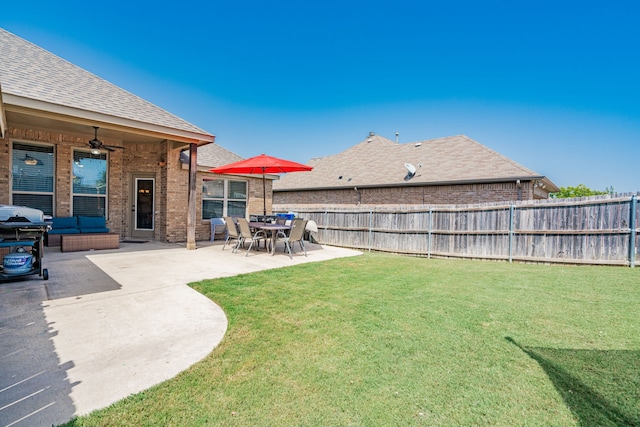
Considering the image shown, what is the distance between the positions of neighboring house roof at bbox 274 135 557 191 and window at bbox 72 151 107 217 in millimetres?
10268

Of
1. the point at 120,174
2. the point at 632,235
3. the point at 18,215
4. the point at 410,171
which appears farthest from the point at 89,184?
the point at 632,235

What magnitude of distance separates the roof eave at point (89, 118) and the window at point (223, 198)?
3.28 meters

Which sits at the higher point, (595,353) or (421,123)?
(421,123)

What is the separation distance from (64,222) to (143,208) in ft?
7.76

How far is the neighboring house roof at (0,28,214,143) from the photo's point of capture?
5875 millimetres

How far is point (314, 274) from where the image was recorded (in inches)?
234

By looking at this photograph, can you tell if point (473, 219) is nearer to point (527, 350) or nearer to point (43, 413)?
point (527, 350)

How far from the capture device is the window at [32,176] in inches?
316

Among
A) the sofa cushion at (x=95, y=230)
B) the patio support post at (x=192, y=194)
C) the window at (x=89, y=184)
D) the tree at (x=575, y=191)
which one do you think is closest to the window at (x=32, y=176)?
the window at (x=89, y=184)

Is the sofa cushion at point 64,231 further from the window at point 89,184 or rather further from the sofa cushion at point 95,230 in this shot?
the window at point 89,184

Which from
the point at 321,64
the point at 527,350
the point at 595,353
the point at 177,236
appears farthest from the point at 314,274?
the point at 321,64

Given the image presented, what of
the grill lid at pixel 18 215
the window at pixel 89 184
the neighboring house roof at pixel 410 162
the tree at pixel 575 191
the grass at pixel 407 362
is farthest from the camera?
the tree at pixel 575 191

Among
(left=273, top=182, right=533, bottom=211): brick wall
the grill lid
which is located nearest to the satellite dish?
(left=273, top=182, right=533, bottom=211): brick wall

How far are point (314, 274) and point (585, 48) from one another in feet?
45.8
